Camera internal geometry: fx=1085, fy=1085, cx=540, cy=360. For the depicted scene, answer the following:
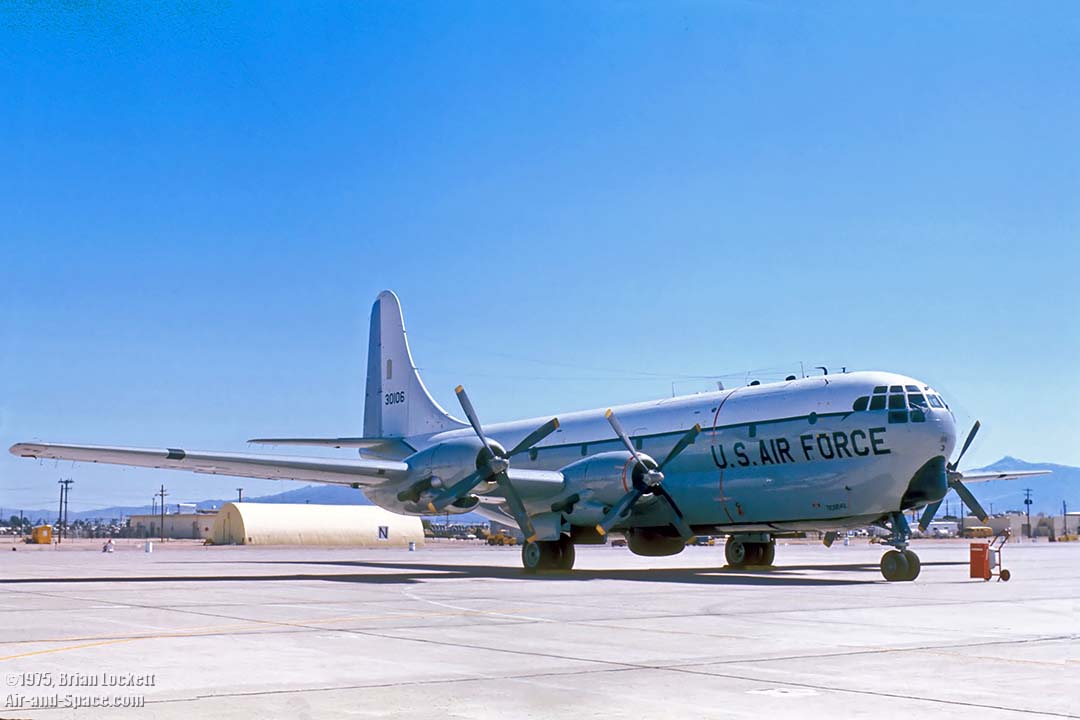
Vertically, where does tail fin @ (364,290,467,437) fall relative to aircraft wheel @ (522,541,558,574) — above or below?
above

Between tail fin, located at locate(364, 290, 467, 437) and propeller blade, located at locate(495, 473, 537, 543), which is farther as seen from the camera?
tail fin, located at locate(364, 290, 467, 437)

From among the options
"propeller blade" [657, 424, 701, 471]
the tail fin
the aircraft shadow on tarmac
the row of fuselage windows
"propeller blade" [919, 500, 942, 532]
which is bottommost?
the aircraft shadow on tarmac

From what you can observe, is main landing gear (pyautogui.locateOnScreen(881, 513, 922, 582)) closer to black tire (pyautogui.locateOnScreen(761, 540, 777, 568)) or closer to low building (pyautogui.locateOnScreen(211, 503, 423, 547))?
black tire (pyautogui.locateOnScreen(761, 540, 777, 568))

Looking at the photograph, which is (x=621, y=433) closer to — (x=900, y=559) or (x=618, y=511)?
(x=618, y=511)

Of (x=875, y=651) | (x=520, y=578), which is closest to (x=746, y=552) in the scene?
(x=520, y=578)

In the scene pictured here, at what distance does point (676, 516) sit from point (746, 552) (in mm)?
5050

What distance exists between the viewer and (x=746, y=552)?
34.1m

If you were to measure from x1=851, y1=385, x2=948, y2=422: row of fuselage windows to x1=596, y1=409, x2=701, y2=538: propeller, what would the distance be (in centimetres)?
484

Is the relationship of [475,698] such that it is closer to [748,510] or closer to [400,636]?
[400,636]

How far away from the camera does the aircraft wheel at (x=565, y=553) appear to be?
30.3m

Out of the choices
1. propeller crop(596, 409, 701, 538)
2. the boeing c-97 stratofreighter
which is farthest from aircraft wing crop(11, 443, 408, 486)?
propeller crop(596, 409, 701, 538)

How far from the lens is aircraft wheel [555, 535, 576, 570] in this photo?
3031cm

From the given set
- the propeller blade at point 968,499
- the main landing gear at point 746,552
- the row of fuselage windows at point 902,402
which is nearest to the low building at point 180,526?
the main landing gear at point 746,552

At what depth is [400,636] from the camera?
13047 mm
